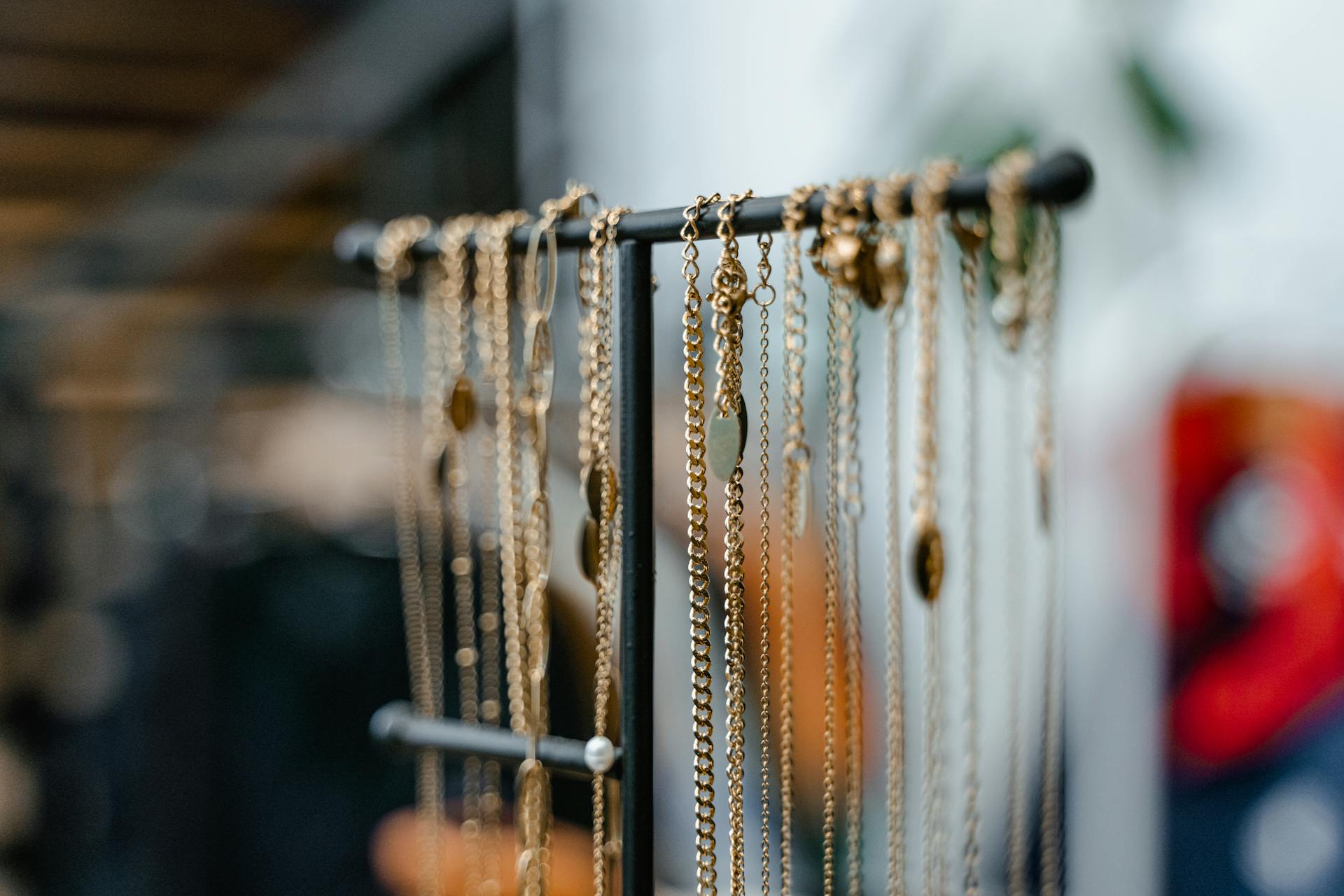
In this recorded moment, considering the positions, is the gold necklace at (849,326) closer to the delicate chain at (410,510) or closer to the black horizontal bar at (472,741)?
the black horizontal bar at (472,741)

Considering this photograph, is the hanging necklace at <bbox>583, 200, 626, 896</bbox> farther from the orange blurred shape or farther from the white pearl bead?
the orange blurred shape

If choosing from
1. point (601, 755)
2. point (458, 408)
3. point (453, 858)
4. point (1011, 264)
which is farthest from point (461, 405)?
point (453, 858)

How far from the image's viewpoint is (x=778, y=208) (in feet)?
1.45

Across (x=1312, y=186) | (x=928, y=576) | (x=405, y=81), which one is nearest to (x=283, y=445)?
(x=405, y=81)

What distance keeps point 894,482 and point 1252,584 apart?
0.55 m

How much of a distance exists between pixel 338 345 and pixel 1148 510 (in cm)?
79

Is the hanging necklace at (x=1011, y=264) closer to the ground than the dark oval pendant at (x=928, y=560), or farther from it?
farther from it

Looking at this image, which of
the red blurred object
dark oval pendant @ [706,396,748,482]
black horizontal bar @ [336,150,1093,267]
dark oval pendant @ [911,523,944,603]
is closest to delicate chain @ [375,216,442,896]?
black horizontal bar @ [336,150,1093,267]

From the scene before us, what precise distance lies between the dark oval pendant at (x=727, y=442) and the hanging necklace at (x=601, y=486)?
70 millimetres

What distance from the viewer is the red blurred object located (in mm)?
853

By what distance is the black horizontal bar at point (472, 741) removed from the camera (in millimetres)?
553

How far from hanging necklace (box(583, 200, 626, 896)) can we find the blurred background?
18.9 inches

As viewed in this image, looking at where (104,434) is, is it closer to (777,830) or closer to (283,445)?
(283,445)

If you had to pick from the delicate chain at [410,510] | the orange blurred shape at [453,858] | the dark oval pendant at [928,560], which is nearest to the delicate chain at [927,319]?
the dark oval pendant at [928,560]
